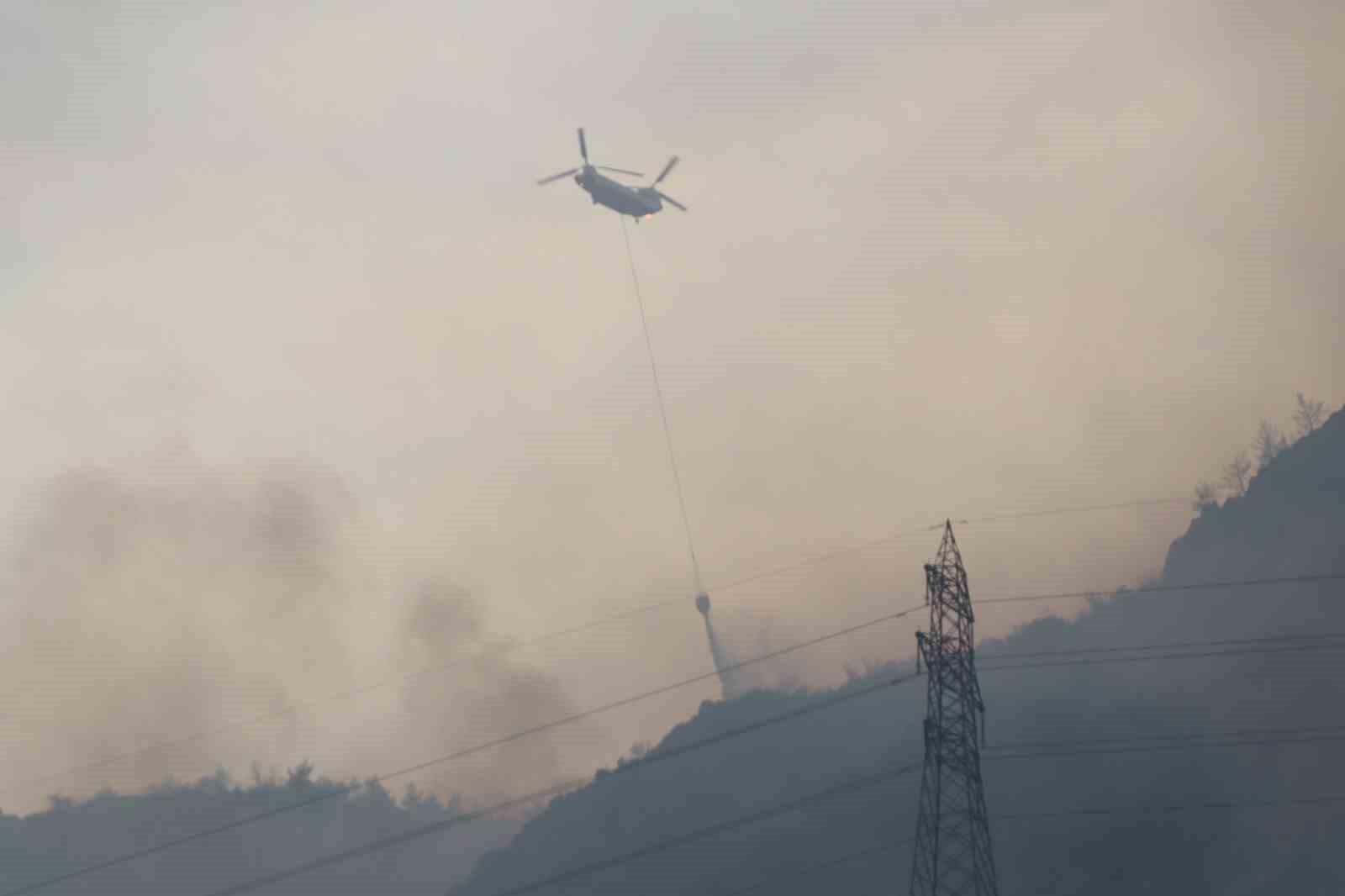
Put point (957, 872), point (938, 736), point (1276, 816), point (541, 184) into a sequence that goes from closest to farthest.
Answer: point (938, 736) → point (957, 872) → point (541, 184) → point (1276, 816)

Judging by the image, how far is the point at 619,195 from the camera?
168250 mm

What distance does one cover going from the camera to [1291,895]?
17912 cm

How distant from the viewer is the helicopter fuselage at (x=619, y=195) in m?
168

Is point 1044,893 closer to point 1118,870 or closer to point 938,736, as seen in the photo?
point 1118,870

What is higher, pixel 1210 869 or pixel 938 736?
pixel 938 736

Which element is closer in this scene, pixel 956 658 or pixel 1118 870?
pixel 956 658

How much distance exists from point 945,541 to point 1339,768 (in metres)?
128

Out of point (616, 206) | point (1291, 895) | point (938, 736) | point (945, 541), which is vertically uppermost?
point (616, 206)

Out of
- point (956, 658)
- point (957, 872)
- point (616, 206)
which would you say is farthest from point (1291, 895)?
point (616, 206)

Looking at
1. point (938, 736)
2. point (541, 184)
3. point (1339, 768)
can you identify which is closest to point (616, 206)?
point (541, 184)

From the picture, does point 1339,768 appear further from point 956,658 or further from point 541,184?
point 541,184

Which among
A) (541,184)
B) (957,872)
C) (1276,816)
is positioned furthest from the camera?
(1276,816)

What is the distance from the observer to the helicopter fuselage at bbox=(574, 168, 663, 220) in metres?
168

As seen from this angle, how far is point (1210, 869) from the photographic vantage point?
192 meters
